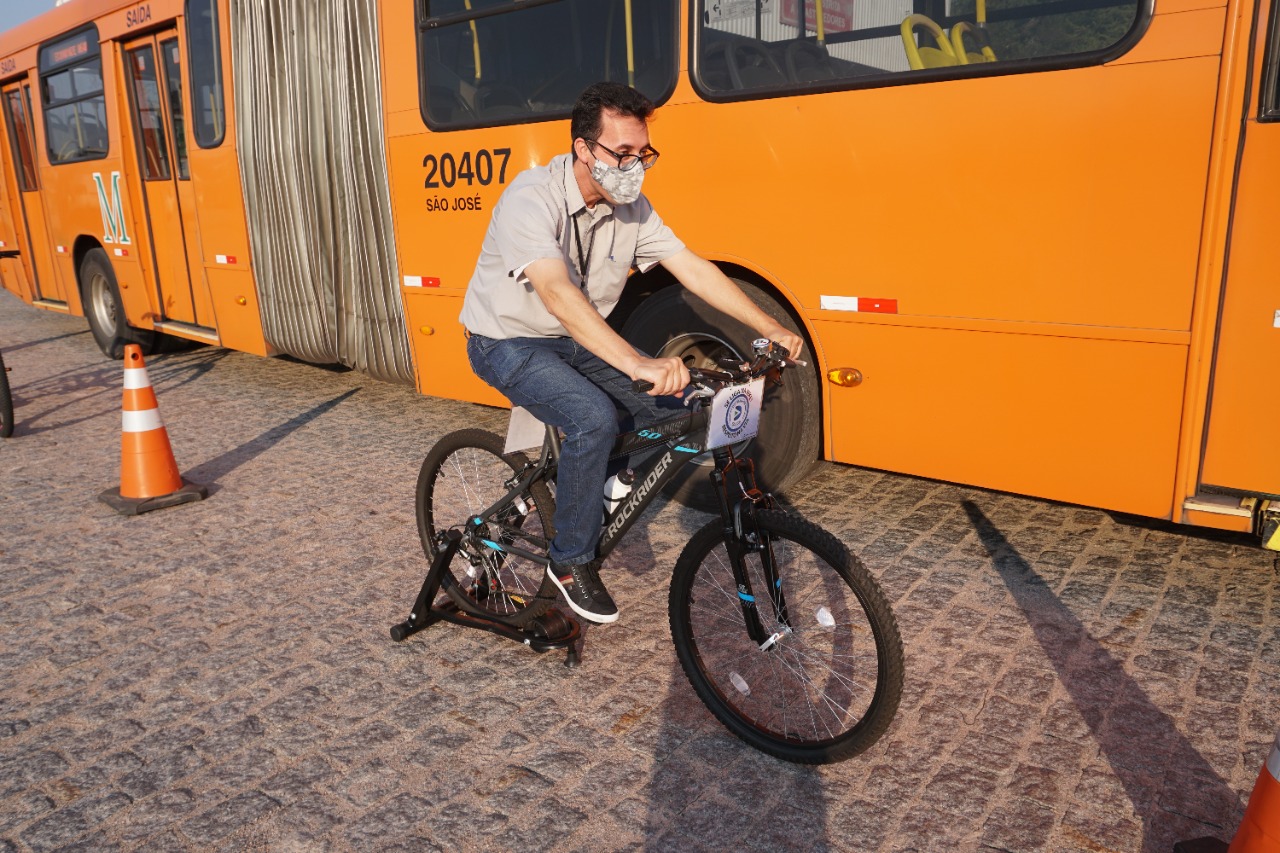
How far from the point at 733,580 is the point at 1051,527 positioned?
2489 millimetres

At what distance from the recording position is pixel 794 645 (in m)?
3.19

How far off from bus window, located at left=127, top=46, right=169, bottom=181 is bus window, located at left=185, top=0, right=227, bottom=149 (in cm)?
70

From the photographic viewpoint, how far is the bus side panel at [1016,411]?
3.82 metres

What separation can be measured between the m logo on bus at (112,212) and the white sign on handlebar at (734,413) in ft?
27.5

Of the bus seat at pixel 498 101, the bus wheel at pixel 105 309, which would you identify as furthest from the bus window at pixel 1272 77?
the bus wheel at pixel 105 309

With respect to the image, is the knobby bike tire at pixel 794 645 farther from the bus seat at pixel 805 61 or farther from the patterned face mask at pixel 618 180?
the bus seat at pixel 805 61

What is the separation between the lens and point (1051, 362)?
3990 mm

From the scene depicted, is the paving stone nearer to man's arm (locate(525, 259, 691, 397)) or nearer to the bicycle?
the bicycle

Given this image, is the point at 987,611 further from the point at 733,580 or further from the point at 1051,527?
the point at 733,580

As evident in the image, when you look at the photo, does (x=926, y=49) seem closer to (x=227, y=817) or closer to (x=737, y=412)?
(x=737, y=412)

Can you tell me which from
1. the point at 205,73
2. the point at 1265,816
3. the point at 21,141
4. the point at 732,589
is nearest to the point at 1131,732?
the point at 1265,816

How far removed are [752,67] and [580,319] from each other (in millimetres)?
2329

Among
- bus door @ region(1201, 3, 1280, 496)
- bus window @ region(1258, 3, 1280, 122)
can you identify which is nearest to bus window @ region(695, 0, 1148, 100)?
bus window @ region(1258, 3, 1280, 122)

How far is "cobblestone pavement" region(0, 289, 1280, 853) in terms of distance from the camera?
275 cm
